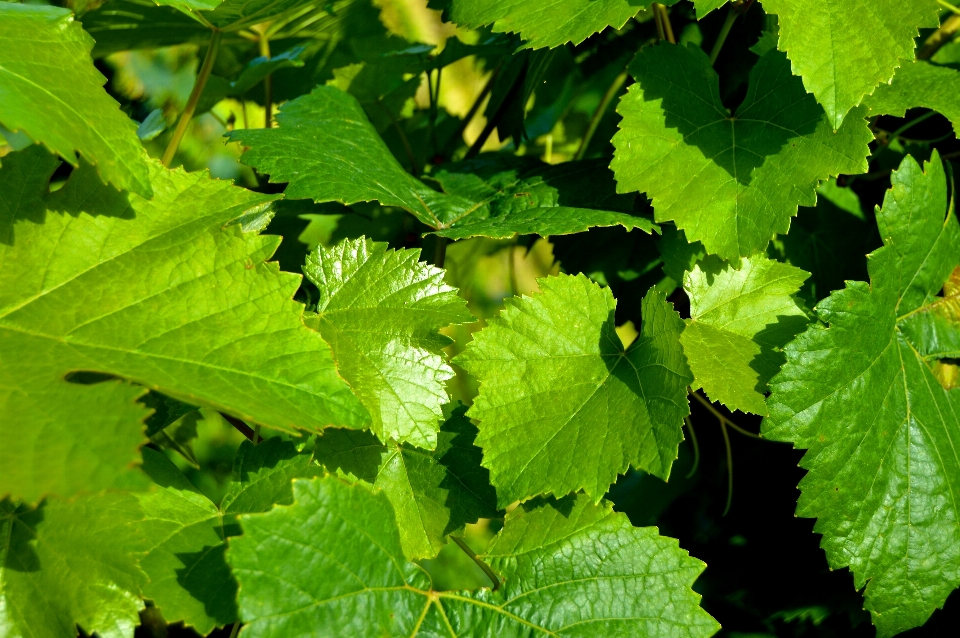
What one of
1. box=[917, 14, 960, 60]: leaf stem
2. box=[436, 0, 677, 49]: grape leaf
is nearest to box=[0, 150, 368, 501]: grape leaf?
box=[436, 0, 677, 49]: grape leaf

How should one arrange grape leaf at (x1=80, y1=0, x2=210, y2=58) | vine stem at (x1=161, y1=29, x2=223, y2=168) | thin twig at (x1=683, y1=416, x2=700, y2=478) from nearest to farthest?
vine stem at (x1=161, y1=29, x2=223, y2=168) < grape leaf at (x1=80, y1=0, x2=210, y2=58) < thin twig at (x1=683, y1=416, x2=700, y2=478)

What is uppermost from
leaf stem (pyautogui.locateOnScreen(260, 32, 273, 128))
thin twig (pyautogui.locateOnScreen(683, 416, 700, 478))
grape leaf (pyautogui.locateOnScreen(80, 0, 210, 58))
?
grape leaf (pyautogui.locateOnScreen(80, 0, 210, 58))

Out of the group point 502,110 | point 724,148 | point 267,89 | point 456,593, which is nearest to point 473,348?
point 456,593

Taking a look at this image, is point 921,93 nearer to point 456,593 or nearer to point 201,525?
point 456,593

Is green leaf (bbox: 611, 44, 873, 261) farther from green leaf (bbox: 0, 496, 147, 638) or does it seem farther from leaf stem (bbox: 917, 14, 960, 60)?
green leaf (bbox: 0, 496, 147, 638)

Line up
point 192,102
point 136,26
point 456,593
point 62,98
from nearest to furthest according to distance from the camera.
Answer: point 62,98 < point 456,593 < point 192,102 < point 136,26
